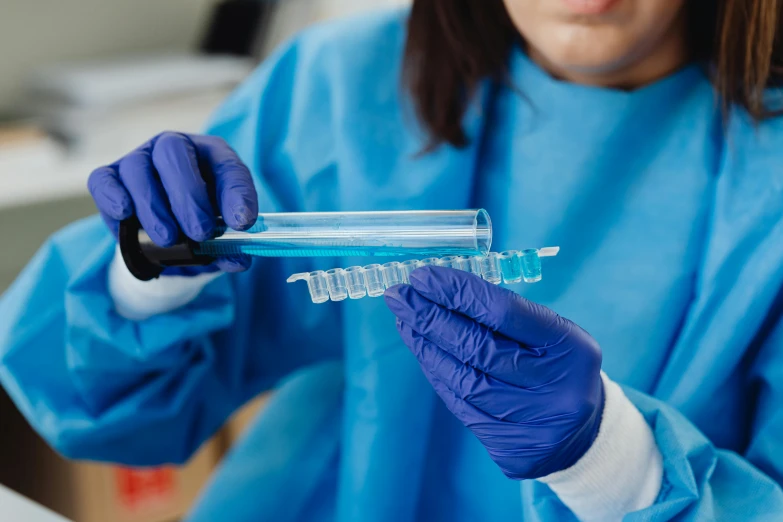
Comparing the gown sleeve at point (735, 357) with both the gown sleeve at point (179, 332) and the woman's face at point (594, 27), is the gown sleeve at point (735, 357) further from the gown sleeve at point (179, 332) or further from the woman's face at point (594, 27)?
the gown sleeve at point (179, 332)

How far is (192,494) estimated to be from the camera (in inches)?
55.1

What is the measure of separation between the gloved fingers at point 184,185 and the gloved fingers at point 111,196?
3 cm

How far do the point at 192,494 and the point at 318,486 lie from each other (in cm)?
62

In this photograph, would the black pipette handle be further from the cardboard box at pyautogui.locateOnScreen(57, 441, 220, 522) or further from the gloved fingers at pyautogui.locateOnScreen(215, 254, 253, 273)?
the cardboard box at pyautogui.locateOnScreen(57, 441, 220, 522)

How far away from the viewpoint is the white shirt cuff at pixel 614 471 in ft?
1.91

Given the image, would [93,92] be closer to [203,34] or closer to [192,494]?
[203,34]

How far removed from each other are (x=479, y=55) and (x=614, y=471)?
43 centimetres

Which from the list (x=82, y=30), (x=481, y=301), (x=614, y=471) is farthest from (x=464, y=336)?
(x=82, y=30)

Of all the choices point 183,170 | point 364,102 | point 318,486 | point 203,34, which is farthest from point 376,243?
point 203,34

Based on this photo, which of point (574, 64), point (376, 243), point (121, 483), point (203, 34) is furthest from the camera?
point (203, 34)

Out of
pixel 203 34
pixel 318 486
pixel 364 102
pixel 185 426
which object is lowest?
pixel 318 486

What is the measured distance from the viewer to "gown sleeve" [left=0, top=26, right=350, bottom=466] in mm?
704

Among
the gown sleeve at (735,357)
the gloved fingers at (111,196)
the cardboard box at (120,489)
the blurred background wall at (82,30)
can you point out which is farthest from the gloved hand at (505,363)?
the blurred background wall at (82,30)

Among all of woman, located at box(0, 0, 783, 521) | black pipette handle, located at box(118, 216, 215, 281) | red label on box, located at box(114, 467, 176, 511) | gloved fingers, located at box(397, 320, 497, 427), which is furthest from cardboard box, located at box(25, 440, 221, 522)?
gloved fingers, located at box(397, 320, 497, 427)
